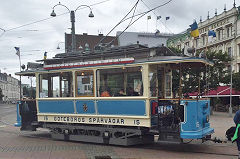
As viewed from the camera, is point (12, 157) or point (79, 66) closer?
point (12, 157)

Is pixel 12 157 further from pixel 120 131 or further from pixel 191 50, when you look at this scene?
pixel 191 50

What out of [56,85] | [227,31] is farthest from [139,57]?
[227,31]

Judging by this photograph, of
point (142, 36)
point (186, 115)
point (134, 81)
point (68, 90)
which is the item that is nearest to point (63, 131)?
point (68, 90)

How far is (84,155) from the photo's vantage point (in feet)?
30.9

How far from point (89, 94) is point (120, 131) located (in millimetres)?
1803

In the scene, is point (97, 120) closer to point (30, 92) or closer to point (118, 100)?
point (118, 100)

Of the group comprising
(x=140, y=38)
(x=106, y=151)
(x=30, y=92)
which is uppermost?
(x=140, y=38)

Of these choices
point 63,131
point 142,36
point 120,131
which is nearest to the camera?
point 120,131

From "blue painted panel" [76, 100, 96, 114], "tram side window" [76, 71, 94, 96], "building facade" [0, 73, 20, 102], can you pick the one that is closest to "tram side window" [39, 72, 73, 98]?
"tram side window" [76, 71, 94, 96]

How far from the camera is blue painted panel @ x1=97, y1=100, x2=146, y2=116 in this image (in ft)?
32.6

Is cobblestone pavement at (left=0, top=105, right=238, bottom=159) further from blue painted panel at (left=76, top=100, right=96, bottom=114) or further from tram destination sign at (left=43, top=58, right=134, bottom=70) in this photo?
tram destination sign at (left=43, top=58, right=134, bottom=70)

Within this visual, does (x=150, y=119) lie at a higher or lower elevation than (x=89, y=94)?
lower

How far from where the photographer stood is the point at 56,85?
40.2ft

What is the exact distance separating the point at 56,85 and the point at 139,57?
377 cm
